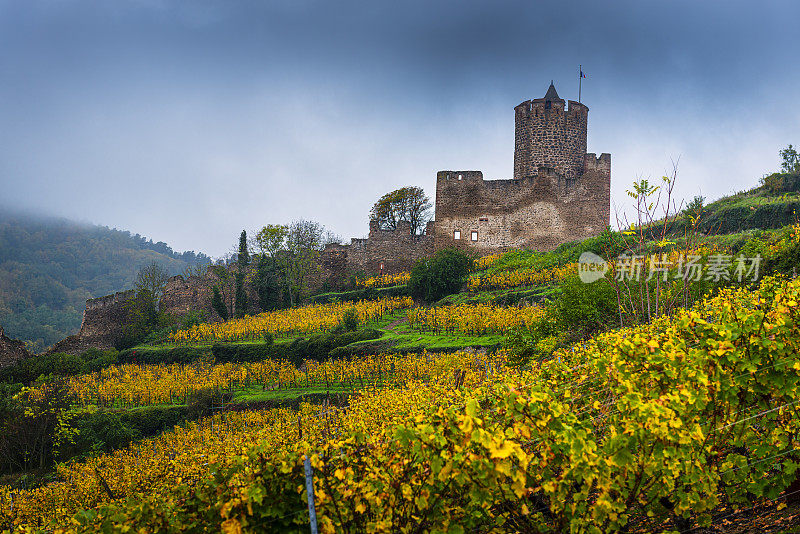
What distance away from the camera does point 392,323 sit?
1980 centimetres

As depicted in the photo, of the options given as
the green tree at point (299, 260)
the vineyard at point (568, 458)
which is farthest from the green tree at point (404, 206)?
the vineyard at point (568, 458)

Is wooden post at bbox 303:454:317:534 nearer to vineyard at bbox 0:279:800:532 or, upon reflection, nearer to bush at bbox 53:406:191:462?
vineyard at bbox 0:279:800:532

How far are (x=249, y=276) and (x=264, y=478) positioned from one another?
25.1 m

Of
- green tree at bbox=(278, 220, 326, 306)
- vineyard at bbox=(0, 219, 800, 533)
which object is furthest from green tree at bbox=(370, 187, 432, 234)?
vineyard at bbox=(0, 219, 800, 533)

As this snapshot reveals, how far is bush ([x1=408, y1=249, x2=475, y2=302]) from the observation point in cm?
2119

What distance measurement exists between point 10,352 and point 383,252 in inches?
591

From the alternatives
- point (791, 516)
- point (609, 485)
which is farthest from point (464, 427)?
point (791, 516)

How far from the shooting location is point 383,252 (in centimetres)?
2761

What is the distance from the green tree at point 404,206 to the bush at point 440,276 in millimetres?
13305

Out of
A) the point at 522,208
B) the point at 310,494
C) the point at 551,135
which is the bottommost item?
the point at 310,494

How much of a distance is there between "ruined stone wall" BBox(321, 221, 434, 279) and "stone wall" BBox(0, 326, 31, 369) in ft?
40.8

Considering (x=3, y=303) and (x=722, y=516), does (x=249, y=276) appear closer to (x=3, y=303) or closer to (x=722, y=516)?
(x=722, y=516)

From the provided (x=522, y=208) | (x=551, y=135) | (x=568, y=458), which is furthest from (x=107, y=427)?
(x=551, y=135)

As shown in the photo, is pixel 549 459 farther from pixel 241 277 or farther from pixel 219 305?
pixel 241 277
